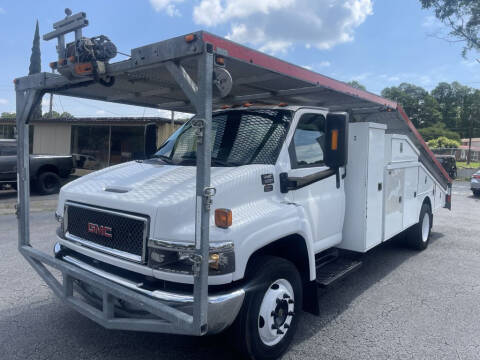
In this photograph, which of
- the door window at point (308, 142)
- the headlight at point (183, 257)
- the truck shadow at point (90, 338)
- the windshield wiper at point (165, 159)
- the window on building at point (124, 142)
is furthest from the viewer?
the window on building at point (124, 142)

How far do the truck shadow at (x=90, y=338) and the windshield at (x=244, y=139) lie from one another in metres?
1.60

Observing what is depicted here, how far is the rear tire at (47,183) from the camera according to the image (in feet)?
43.9

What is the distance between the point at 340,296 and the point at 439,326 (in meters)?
1.14

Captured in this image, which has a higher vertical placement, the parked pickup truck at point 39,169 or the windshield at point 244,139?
the windshield at point 244,139

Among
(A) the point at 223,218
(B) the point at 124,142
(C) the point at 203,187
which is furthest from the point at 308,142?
(B) the point at 124,142

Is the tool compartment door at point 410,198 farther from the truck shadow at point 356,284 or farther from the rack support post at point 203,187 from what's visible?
the rack support post at point 203,187

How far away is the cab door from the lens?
3859mm

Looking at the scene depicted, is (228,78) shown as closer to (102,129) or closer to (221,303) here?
(221,303)

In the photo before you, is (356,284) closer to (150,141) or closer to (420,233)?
(420,233)

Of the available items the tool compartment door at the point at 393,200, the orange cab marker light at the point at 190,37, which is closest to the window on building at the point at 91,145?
the tool compartment door at the point at 393,200

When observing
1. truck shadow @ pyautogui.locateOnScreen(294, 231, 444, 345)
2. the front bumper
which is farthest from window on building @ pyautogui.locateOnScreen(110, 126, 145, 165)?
the front bumper

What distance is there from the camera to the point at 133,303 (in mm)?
2736

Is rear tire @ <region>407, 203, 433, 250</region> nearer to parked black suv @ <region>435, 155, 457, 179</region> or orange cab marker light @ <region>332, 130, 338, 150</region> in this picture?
orange cab marker light @ <region>332, 130, 338, 150</region>

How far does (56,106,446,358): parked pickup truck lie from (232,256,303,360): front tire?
0.01 metres
